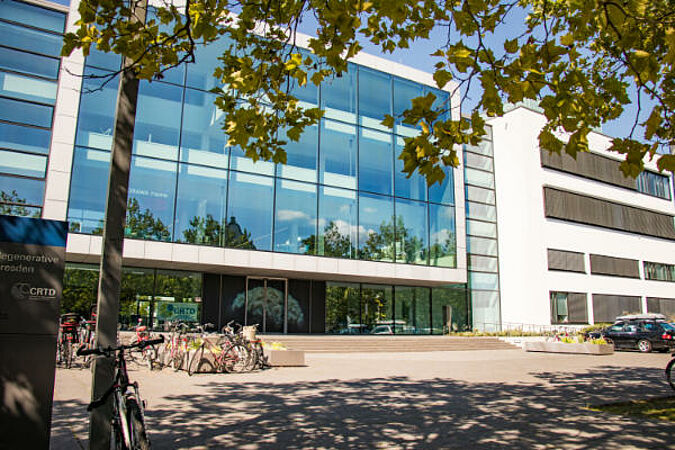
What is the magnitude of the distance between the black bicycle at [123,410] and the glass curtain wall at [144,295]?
16.8 m

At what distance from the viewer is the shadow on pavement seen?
5.88 m

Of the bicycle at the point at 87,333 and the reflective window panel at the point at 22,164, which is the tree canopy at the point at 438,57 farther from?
the reflective window panel at the point at 22,164

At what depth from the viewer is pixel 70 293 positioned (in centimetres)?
2066

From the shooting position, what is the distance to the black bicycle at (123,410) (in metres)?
4.22

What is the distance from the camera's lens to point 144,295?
22.0m

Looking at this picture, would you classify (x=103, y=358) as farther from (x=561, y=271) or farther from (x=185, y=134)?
(x=561, y=271)

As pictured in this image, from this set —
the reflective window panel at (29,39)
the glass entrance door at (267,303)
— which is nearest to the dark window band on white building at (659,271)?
the glass entrance door at (267,303)

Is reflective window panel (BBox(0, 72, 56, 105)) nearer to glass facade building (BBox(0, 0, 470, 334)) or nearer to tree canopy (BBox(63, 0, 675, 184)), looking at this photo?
glass facade building (BBox(0, 0, 470, 334))

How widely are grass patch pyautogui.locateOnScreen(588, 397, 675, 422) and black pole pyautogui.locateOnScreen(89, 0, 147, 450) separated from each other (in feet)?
23.0

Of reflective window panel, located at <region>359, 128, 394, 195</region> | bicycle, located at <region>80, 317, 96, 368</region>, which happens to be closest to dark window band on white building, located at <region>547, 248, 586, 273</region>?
reflective window panel, located at <region>359, 128, 394, 195</region>

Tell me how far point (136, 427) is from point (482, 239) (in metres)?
31.7

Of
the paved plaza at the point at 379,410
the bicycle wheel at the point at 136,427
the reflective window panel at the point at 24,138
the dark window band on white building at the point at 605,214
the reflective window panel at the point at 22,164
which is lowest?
the paved plaza at the point at 379,410

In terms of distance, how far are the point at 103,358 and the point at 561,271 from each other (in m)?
33.2

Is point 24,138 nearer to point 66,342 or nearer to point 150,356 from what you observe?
point 66,342
